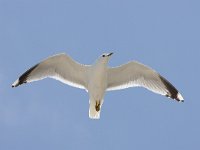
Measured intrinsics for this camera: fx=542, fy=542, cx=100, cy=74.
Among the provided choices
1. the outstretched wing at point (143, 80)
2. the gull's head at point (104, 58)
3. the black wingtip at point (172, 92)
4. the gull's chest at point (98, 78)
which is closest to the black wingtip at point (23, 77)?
the gull's chest at point (98, 78)

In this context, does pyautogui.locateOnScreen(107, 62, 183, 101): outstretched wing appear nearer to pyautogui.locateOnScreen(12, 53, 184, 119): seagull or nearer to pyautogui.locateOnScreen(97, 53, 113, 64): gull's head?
pyautogui.locateOnScreen(12, 53, 184, 119): seagull

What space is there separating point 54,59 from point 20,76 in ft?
2.47

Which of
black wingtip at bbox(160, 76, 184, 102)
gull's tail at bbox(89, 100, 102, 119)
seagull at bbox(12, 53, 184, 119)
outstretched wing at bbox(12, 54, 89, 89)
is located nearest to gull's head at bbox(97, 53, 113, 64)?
seagull at bbox(12, 53, 184, 119)

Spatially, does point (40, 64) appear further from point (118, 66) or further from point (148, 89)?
point (148, 89)

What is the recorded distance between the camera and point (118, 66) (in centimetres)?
1063

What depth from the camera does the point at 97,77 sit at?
10320 mm

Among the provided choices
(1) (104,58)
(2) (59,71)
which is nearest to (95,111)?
(1) (104,58)

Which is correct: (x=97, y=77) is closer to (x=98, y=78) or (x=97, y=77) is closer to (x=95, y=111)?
(x=98, y=78)

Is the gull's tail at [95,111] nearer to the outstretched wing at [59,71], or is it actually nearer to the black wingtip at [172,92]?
the outstretched wing at [59,71]

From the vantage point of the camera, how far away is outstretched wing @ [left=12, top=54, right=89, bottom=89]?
1062cm

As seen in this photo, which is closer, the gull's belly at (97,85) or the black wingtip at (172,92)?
the gull's belly at (97,85)

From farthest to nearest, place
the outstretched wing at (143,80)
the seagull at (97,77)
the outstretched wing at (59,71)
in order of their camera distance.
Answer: the outstretched wing at (143,80) → the outstretched wing at (59,71) → the seagull at (97,77)

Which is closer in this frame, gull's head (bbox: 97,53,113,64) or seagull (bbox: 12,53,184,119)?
gull's head (bbox: 97,53,113,64)

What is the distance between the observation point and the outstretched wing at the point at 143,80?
1077cm
